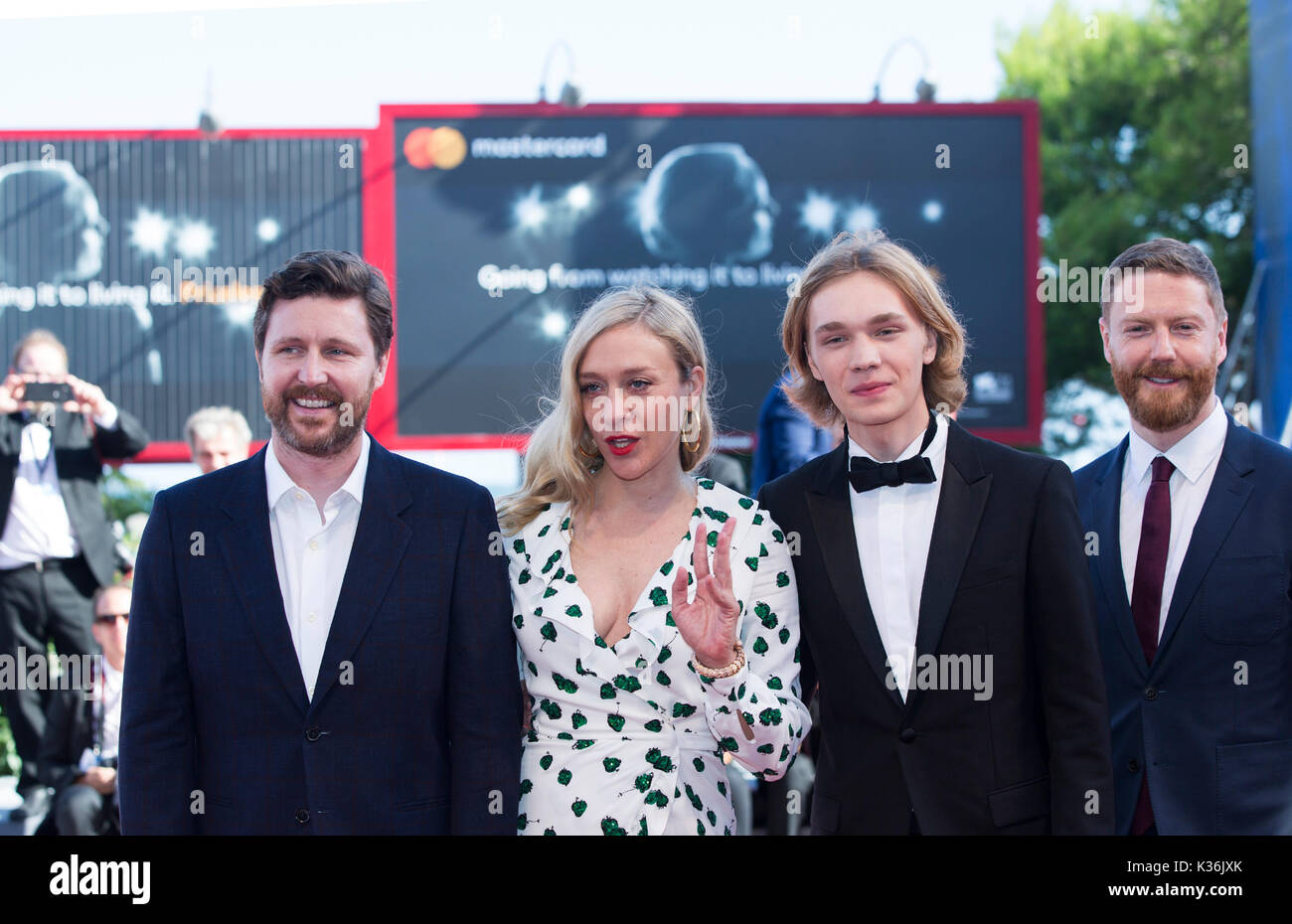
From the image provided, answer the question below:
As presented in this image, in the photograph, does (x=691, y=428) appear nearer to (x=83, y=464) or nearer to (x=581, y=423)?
(x=581, y=423)

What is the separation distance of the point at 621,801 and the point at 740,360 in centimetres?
581

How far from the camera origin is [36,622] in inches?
227

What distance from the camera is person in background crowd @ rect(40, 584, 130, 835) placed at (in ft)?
16.5

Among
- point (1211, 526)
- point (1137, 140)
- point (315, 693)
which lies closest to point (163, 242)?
point (315, 693)

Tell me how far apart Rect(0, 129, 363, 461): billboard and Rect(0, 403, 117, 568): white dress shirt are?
2.29 m

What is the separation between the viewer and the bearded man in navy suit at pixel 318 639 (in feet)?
8.41

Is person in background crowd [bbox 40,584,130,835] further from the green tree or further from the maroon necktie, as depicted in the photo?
the green tree

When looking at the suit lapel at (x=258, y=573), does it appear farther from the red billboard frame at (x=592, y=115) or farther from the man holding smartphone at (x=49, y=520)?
the red billboard frame at (x=592, y=115)

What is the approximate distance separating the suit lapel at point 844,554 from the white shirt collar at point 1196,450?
0.82m

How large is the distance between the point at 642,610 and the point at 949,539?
0.70 metres
